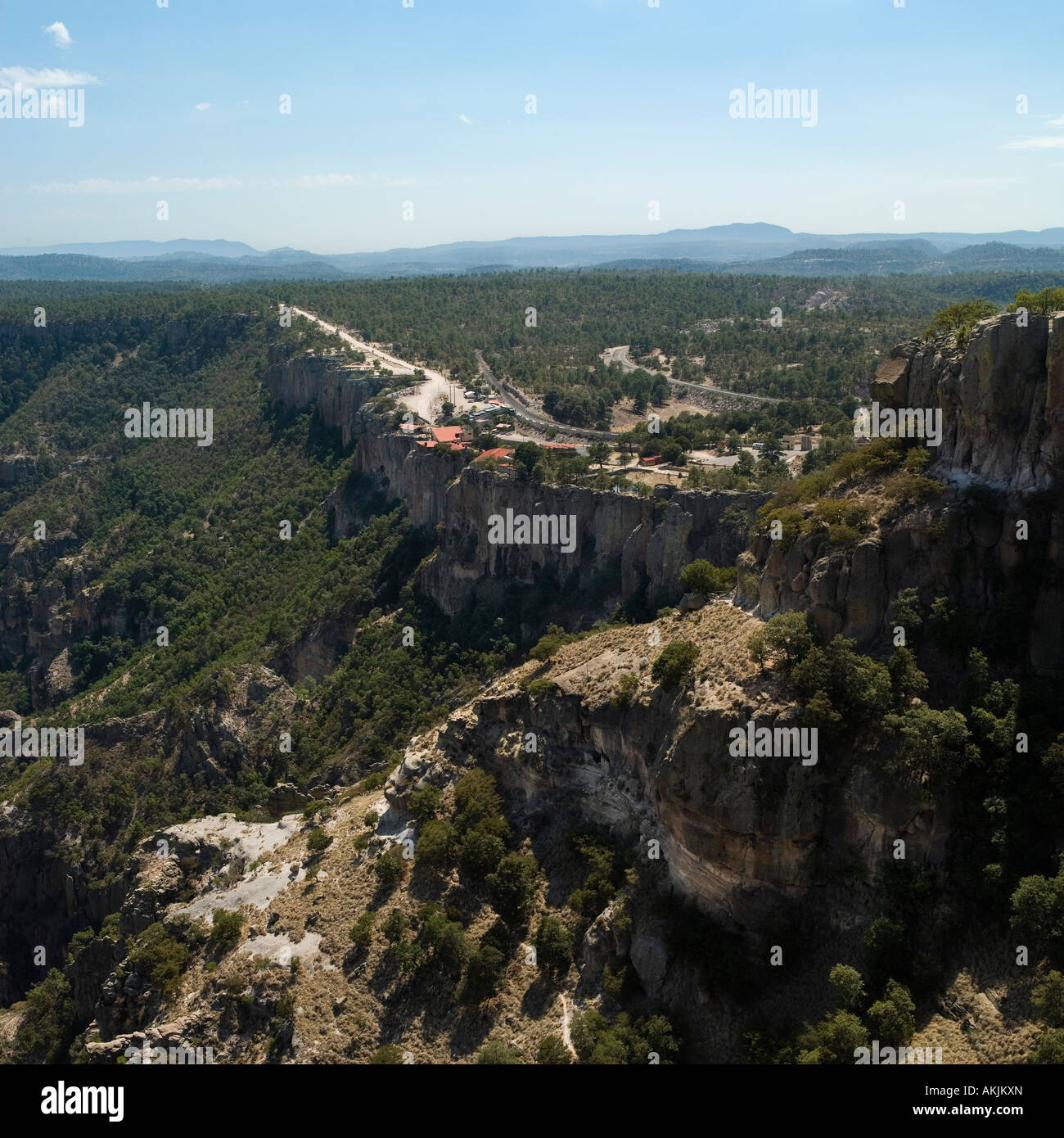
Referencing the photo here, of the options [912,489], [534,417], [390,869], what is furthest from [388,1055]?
[534,417]

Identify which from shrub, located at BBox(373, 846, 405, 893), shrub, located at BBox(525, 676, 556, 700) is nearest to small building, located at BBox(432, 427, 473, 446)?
shrub, located at BBox(525, 676, 556, 700)

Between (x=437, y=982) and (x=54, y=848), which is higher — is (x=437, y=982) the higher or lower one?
the higher one

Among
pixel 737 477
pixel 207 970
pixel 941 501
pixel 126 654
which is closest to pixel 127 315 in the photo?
pixel 126 654

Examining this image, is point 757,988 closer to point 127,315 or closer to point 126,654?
point 126,654

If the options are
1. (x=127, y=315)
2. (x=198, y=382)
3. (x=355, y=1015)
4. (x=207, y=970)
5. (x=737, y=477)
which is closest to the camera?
A: (x=355, y=1015)

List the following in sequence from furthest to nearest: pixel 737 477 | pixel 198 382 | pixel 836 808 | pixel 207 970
A: pixel 198 382 → pixel 737 477 → pixel 207 970 → pixel 836 808

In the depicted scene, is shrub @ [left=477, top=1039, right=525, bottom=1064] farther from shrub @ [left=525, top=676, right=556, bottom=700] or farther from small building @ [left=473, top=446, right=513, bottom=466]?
small building @ [left=473, top=446, right=513, bottom=466]
